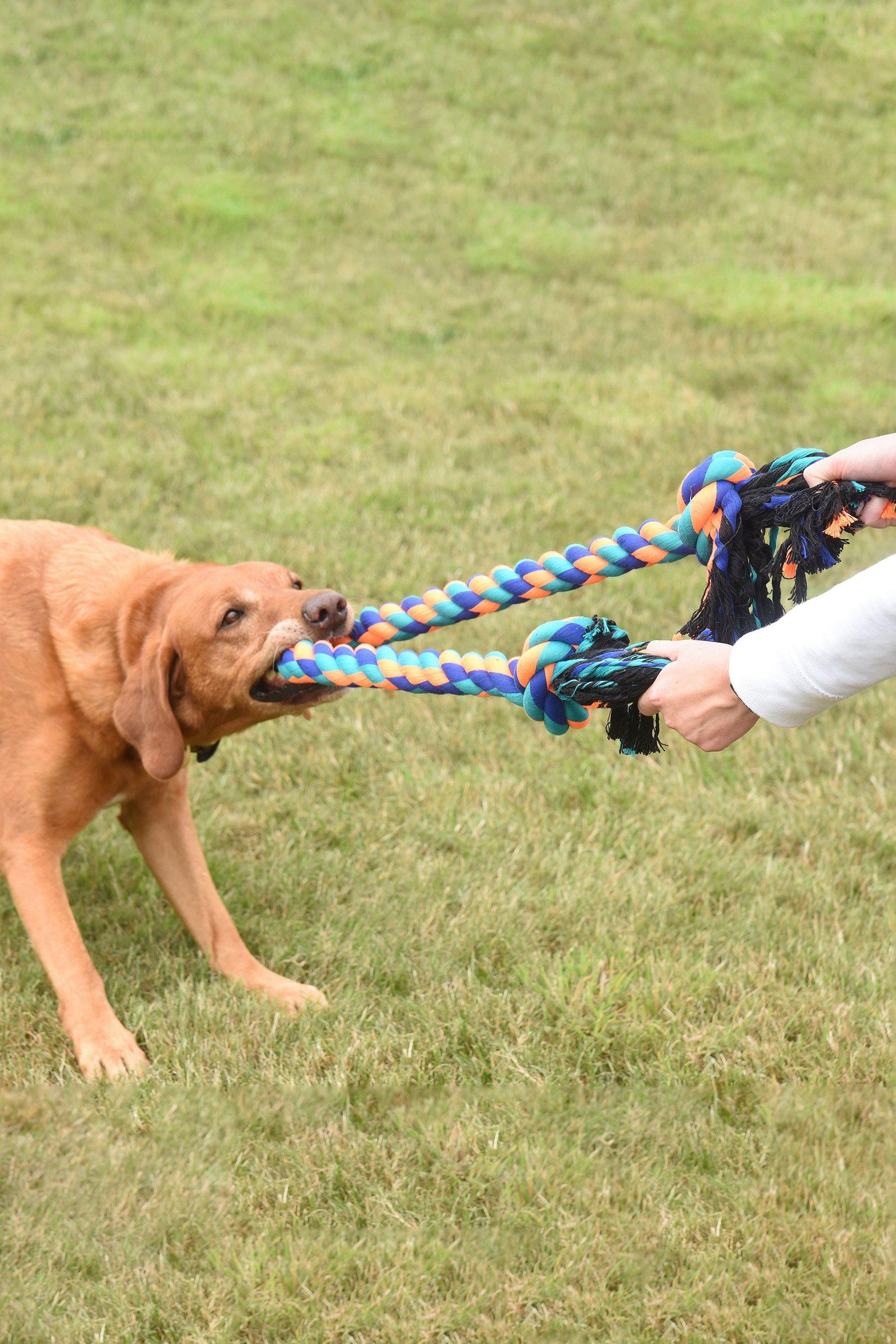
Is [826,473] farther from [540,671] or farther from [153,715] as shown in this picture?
[153,715]

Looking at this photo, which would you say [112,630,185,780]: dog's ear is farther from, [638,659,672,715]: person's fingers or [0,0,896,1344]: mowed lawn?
[638,659,672,715]: person's fingers

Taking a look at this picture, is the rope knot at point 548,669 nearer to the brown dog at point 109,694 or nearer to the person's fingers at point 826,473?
the person's fingers at point 826,473

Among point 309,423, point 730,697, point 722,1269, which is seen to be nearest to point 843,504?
point 730,697

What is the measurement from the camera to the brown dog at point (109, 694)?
3.24 meters

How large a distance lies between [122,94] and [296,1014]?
427 inches

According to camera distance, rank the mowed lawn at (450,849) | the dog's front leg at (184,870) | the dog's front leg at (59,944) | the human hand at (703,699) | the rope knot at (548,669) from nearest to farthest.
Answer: the human hand at (703,699), the rope knot at (548,669), the mowed lawn at (450,849), the dog's front leg at (59,944), the dog's front leg at (184,870)

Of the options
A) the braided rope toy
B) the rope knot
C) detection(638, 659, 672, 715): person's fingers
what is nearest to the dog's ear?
the braided rope toy

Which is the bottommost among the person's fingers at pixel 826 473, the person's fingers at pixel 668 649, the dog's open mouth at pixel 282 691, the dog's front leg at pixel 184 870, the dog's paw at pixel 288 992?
the dog's paw at pixel 288 992

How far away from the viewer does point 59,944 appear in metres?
3.37

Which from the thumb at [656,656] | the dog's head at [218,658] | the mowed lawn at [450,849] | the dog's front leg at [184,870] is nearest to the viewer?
the thumb at [656,656]

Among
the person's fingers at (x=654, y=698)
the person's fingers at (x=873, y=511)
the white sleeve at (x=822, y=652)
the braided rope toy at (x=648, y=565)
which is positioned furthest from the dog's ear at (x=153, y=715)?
the person's fingers at (x=873, y=511)

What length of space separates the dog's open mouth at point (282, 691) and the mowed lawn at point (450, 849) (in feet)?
2.90

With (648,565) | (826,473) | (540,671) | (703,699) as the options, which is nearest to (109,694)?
(540,671)

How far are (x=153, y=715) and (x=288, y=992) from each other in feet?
3.09
